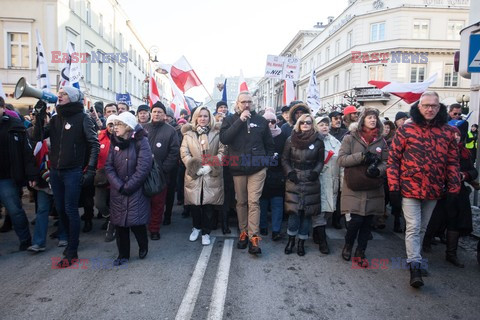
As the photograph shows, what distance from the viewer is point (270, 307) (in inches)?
135

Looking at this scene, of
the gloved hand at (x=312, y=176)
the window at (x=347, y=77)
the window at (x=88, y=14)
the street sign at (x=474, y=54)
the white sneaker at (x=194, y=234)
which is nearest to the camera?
the gloved hand at (x=312, y=176)

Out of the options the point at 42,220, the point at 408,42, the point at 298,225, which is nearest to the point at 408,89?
the point at 298,225

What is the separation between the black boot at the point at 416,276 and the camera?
3.88 metres

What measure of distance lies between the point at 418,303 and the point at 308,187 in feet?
6.32

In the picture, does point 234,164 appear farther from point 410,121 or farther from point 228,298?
point 410,121

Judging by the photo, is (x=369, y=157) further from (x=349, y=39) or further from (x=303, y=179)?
(x=349, y=39)

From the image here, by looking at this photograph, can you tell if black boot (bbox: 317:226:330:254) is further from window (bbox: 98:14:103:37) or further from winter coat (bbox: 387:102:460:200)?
window (bbox: 98:14:103:37)

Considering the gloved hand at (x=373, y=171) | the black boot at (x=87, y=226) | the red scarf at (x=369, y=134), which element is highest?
the red scarf at (x=369, y=134)

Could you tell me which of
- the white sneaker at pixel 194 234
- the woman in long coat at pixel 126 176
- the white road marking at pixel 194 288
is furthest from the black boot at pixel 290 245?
the woman in long coat at pixel 126 176

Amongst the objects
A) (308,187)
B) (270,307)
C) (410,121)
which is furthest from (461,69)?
(270,307)

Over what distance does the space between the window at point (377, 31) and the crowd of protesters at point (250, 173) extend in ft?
127

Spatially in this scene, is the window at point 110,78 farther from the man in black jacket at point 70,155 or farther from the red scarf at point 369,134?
the red scarf at point 369,134

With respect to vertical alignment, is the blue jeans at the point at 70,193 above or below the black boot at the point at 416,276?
above

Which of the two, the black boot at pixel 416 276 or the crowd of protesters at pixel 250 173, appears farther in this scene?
the crowd of protesters at pixel 250 173
